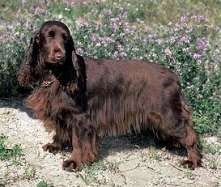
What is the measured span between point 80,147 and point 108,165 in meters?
0.37

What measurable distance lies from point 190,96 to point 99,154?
1598 millimetres

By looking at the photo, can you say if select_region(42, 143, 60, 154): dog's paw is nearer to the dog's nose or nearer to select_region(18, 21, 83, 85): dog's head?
select_region(18, 21, 83, 85): dog's head

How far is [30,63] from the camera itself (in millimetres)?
6387

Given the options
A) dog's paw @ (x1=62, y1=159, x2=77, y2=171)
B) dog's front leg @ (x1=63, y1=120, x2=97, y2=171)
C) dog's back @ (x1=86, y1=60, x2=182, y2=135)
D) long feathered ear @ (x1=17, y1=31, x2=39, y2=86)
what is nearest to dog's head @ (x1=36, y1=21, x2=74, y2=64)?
long feathered ear @ (x1=17, y1=31, x2=39, y2=86)

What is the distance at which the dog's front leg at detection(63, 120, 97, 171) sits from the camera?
646 cm

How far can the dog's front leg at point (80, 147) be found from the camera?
6457 millimetres

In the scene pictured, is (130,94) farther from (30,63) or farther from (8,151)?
(8,151)

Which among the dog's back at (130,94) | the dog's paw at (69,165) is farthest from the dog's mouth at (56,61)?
the dog's paw at (69,165)

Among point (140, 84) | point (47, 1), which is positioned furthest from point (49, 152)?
point (47, 1)

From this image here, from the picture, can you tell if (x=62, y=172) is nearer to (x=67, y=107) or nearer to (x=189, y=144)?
(x=67, y=107)

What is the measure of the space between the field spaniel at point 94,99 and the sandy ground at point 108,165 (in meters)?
0.13

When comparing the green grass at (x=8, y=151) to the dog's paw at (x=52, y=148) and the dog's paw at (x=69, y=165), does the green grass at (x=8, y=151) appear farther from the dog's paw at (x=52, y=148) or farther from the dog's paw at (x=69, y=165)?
the dog's paw at (x=69, y=165)

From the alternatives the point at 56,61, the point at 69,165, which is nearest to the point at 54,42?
the point at 56,61

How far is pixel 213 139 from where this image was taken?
296 inches
